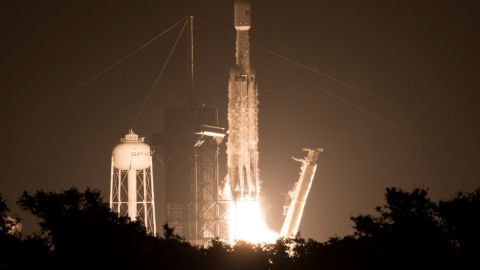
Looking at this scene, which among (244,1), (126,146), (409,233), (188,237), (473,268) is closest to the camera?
(473,268)

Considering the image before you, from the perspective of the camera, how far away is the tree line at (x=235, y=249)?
3455 inches

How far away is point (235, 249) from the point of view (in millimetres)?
101000

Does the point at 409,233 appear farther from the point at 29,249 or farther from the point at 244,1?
the point at 244,1

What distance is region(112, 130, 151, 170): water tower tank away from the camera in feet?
539

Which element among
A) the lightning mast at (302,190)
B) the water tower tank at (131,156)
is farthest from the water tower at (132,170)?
the lightning mast at (302,190)

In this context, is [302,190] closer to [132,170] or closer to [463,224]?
[132,170]

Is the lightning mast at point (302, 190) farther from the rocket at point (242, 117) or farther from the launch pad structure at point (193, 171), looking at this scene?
the launch pad structure at point (193, 171)

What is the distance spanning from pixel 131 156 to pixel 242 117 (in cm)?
1650

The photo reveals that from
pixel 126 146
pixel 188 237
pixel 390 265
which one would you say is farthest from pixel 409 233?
pixel 188 237

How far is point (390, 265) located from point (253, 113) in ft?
205

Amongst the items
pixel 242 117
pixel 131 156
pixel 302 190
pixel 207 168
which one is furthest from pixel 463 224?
pixel 207 168

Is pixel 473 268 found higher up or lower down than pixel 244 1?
lower down

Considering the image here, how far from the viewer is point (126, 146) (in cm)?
16525

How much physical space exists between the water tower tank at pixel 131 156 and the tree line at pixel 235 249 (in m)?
63.6
